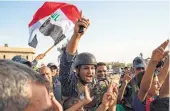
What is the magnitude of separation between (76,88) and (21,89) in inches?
89.0

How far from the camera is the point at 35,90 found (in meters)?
Answer: 1.01

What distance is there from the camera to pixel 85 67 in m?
3.66

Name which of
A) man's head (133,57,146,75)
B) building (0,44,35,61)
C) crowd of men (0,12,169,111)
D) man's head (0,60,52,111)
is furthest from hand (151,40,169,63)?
building (0,44,35,61)

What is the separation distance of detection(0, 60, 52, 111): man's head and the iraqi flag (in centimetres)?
523

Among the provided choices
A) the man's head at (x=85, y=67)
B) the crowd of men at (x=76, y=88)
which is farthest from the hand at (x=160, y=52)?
the man's head at (x=85, y=67)

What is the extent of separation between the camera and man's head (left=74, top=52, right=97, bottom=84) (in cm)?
341

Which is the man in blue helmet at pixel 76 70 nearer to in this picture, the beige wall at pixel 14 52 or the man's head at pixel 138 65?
the man's head at pixel 138 65

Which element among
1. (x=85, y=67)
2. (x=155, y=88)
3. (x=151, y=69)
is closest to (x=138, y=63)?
(x=85, y=67)

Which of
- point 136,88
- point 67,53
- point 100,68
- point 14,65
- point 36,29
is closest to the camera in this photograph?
point 14,65

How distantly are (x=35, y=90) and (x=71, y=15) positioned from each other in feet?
19.1

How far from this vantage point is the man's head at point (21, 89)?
884 mm

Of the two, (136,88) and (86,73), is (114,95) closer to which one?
(86,73)

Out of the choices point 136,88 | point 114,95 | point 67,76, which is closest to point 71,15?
point 136,88

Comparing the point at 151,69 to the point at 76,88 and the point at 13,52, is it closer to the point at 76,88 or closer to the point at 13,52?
the point at 76,88
